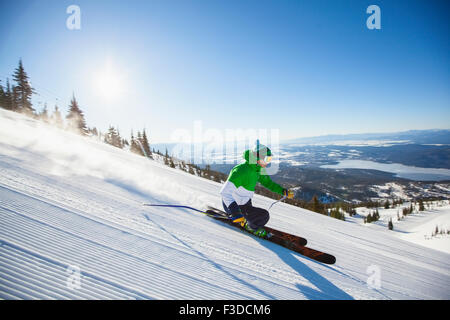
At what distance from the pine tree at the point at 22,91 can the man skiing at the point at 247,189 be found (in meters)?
50.1

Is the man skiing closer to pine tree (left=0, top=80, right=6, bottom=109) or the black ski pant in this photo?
the black ski pant

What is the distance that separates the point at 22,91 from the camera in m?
35.3

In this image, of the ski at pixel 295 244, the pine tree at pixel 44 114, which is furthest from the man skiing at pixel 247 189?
the pine tree at pixel 44 114

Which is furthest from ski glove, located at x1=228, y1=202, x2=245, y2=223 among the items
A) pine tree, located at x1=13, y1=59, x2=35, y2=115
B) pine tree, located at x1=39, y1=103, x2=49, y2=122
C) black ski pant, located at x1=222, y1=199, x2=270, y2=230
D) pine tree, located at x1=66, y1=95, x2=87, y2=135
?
pine tree, located at x1=39, y1=103, x2=49, y2=122

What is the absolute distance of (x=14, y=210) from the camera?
9.88 feet

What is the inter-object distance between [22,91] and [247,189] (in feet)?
168

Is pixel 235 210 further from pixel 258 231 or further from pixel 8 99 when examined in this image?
pixel 8 99

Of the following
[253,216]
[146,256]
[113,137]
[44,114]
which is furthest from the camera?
[113,137]

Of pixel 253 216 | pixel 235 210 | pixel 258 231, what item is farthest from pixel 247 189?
pixel 258 231

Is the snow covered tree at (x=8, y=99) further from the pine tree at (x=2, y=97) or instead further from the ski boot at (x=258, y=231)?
Answer: the ski boot at (x=258, y=231)

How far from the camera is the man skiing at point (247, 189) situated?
4168mm

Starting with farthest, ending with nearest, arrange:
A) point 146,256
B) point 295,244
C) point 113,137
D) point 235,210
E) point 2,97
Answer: point 113,137 → point 2,97 → point 295,244 → point 235,210 → point 146,256
